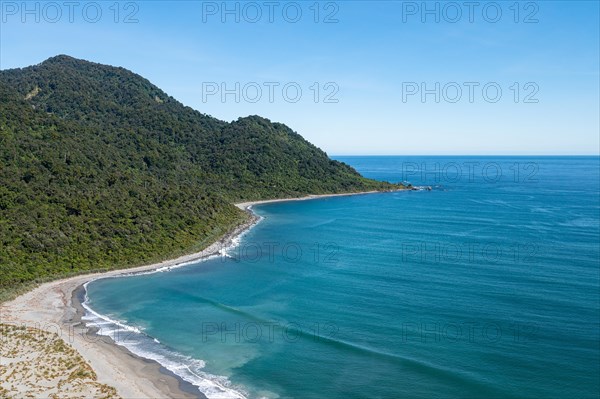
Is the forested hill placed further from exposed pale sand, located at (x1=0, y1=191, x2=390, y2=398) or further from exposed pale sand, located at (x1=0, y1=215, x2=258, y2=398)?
exposed pale sand, located at (x1=0, y1=215, x2=258, y2=398)

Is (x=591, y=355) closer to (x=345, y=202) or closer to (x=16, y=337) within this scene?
(x=16, y=337)

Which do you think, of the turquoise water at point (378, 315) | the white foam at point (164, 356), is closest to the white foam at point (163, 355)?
the white foam at point (164, 356)

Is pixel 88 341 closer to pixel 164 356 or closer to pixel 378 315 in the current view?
pixel 164 356

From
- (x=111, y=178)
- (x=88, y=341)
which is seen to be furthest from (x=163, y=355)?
(x=111, y=178)

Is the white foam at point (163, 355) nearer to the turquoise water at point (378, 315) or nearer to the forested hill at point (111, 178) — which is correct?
the turquoise water at point (378, 315)

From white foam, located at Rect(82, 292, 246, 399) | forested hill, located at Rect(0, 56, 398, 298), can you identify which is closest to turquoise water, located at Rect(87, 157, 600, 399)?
white foam, located at Rect(82, 292, 246, 399)
